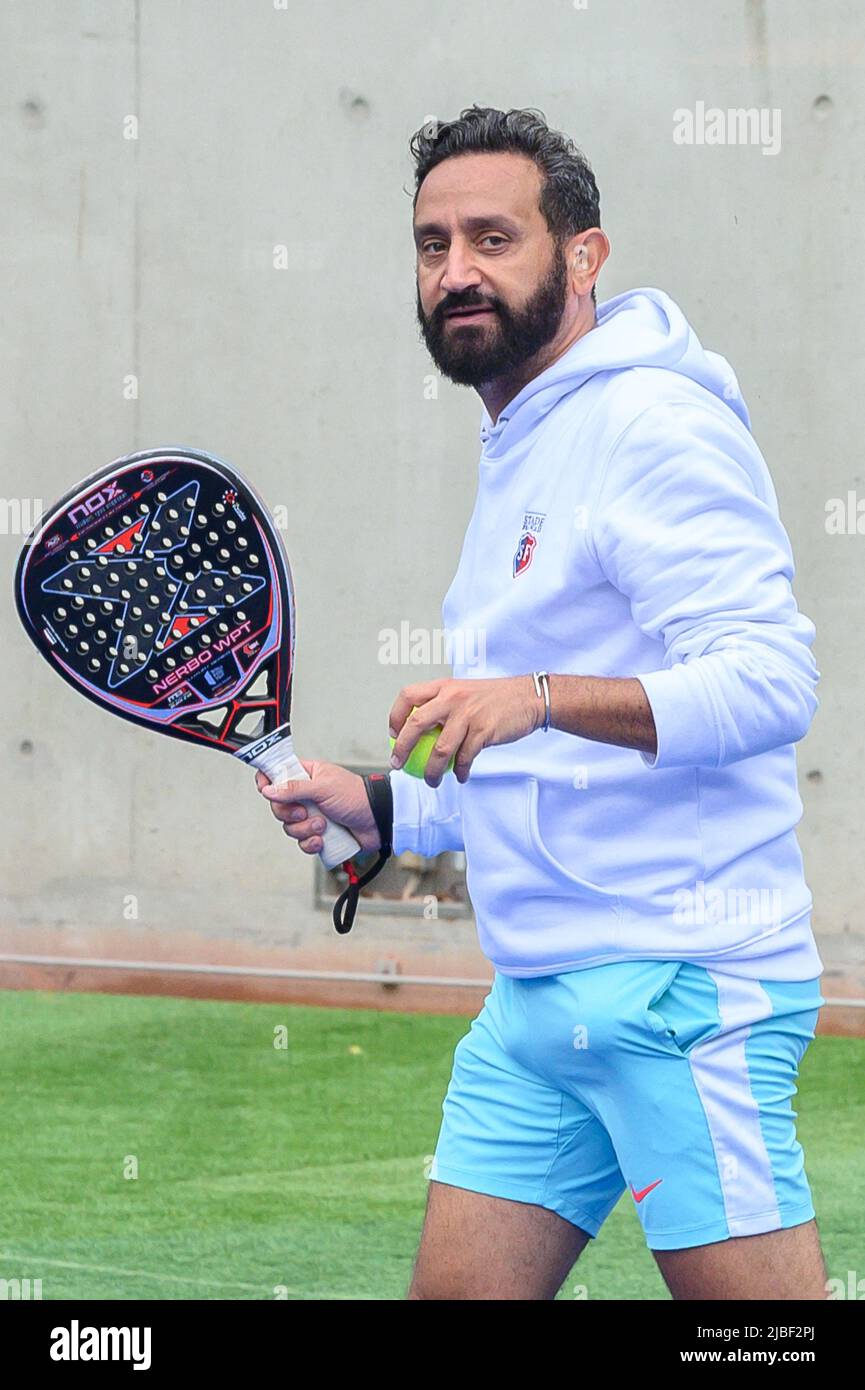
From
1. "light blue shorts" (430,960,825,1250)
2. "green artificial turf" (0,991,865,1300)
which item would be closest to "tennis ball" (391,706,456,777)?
"light blue shorts" (430,960,825,1250)

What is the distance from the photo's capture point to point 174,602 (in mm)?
2541

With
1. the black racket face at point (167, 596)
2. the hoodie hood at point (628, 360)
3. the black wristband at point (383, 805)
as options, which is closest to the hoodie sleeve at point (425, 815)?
the black wristband at point (383, 805)

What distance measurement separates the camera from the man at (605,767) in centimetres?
204

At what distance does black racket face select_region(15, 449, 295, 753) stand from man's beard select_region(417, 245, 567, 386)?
352 millimetres

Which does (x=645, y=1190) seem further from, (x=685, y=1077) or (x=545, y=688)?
(x=545, y=688)

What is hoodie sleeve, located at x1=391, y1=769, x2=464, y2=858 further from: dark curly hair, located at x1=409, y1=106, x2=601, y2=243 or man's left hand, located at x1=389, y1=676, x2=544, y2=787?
dark curly hair, located at x1=409, y1=106, x2=601, y2=243

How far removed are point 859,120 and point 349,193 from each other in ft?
5.54

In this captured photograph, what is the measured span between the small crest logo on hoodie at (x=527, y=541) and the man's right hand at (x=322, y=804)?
0.44 m

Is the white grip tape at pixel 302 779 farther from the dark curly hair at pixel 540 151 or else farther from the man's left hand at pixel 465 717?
the dark curly hair at pixel 540 151

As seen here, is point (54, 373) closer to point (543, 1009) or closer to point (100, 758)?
point (100, 758)

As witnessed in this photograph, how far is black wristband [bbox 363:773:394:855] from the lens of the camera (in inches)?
102

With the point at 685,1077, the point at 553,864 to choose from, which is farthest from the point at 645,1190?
the point at 553,864

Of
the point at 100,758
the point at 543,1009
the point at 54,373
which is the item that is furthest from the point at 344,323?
the point at 543,1009

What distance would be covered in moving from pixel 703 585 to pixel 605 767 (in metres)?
0.25
